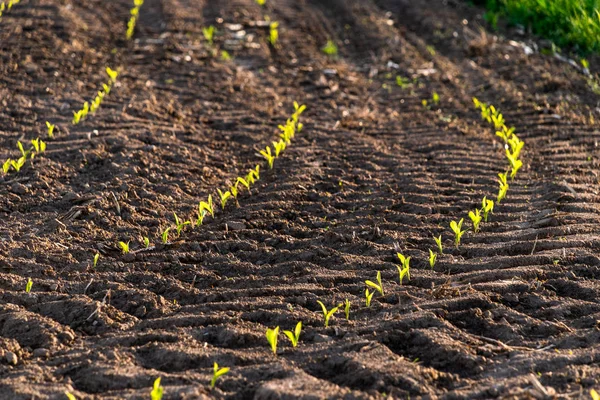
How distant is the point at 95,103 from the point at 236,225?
7.43 ft

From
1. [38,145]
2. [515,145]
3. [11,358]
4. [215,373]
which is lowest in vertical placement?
[11,358]

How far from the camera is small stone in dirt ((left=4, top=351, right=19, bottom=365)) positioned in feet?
10.1

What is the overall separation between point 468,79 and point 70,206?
4289 mm

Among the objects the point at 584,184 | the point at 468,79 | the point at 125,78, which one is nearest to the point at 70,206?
the point at 125,78

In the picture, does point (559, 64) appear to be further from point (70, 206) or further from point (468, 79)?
point (70, 206)

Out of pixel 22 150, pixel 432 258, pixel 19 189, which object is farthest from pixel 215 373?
pixel 22 150

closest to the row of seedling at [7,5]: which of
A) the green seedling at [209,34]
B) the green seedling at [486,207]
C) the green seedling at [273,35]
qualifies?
the green seedling at [209,34]

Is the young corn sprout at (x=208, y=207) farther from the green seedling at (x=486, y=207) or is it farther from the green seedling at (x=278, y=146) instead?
the green seedling at (x=486, y=207)

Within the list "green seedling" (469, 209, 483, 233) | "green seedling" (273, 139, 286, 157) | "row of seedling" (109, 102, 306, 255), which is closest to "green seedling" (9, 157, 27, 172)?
"row of seedling" (109, 102, 306, 255)

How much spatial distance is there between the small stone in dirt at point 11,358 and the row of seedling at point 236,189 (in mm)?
865

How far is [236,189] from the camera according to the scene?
473 cm

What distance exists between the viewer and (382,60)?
780cm

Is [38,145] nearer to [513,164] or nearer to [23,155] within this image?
[23,155]

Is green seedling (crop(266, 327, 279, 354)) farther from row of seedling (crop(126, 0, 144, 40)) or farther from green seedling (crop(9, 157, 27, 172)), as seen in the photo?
row of seedling (crop(126, 0, 144, 40))
